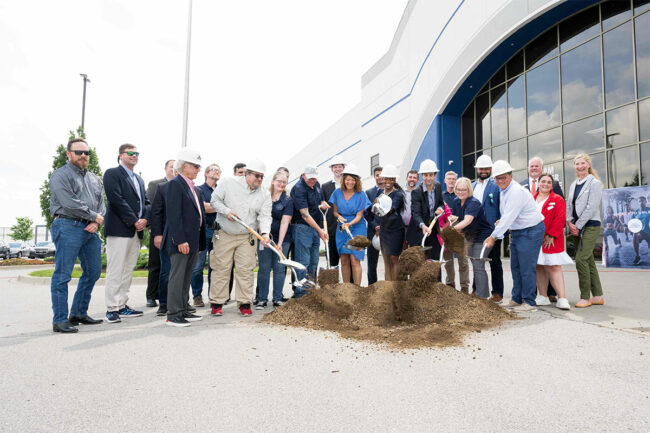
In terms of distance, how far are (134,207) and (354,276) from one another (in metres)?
3.15

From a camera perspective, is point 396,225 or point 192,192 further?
point 396,225

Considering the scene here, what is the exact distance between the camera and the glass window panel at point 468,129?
1691 centimetres

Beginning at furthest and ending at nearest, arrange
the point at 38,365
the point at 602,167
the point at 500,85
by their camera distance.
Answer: the point at 500,85 < the point at 602,167 < the point at 38,365

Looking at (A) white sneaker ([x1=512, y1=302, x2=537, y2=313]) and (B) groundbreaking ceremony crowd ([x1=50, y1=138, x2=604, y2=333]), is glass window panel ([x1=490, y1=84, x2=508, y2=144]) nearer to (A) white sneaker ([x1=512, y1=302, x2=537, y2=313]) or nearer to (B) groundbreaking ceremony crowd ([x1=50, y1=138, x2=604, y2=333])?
(B) groundbreaking ceremony crowd ([x1=50, y1=138, x2=604, y2=333])

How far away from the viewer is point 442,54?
53.6 feet

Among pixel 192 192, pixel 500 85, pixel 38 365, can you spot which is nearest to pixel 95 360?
pixel 38 365

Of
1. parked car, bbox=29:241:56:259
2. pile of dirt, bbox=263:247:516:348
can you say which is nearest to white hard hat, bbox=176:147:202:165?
pile of dirt, bbox=263:247:516:348

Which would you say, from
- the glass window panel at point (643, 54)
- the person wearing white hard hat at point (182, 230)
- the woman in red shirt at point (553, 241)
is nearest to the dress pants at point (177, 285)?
the person wearing white hard hat at point (182, 230)

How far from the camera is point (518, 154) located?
48.1 ft

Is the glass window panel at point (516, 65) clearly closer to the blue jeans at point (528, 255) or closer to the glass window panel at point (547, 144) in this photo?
the glass window panel at point (547, 144)

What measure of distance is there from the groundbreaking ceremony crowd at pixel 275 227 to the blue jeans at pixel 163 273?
0.01 meters

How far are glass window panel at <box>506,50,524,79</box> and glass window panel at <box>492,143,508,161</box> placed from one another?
274cm

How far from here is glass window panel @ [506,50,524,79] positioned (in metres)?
14.6

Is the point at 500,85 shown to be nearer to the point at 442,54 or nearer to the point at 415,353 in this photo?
the point at 442,54
